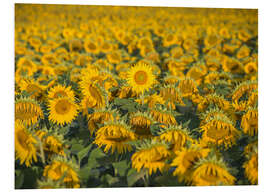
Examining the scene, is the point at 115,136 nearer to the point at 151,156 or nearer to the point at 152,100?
the point at 151,156

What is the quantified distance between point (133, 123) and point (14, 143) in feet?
2.52

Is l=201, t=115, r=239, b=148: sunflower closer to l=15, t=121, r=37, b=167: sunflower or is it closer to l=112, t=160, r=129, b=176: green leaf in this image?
l=112, t=160, r=129, b=176: green leaf

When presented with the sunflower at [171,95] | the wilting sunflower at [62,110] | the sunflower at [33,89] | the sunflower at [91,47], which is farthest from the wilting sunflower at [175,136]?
the sunflower at [91,47]

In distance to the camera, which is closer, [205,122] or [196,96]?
[205,122]

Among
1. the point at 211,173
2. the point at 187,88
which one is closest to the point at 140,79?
the point at 187,88

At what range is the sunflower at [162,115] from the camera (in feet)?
6.39

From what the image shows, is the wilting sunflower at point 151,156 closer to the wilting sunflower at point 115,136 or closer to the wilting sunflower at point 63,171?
the wilting sunflower at point 115,136

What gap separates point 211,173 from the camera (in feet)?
5.16

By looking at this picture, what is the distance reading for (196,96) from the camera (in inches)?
95.9

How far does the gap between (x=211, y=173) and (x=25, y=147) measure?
1078 millimetres

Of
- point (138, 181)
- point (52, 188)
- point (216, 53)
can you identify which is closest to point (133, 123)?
point (138, 181)

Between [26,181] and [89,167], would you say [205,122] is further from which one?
[26,181]

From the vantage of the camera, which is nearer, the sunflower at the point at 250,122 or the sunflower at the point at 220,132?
the sunflower at the point at 220,132

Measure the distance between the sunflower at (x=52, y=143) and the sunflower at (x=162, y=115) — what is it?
2.13ft
